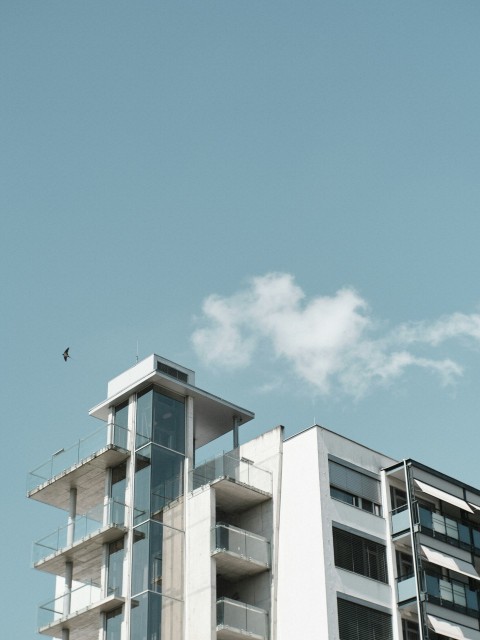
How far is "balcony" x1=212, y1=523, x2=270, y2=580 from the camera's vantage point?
156 feet

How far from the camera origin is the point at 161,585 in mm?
47938

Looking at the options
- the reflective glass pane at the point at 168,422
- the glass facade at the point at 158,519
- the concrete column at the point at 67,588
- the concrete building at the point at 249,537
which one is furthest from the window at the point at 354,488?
the concrete column at the point at 67,588

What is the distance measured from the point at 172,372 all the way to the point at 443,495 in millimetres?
13427

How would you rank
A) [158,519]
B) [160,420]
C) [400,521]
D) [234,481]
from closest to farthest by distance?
[234,481]
[158,519]
[400,521]
[160,420]

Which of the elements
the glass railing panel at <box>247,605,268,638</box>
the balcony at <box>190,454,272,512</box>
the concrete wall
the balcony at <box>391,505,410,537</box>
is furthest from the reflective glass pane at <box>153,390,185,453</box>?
the balcony at <box>391,505,410,537</box>

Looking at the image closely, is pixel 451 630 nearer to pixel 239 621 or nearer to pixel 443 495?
pixel 443 495

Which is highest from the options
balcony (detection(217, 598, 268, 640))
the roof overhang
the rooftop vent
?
the rooftop vent

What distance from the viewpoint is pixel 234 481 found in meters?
49.1

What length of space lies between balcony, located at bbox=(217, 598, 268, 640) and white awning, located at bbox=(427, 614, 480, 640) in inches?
271

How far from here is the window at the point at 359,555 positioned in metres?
47.7

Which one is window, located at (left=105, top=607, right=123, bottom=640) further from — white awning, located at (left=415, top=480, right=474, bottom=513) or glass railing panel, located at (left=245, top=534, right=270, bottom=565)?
white awning, located at (left=415, top=480, right=474, bottom=513)

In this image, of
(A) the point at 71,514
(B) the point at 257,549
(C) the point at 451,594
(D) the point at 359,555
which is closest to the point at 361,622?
(D) the point at 359,555

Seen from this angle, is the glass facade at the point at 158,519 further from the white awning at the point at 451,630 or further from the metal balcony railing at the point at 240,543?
the white awning at the point at 451,630

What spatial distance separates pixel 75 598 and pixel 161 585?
4.97m
